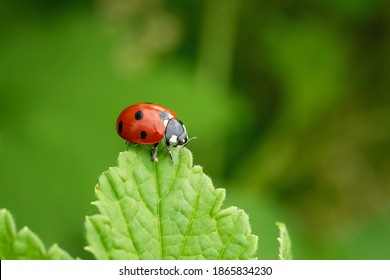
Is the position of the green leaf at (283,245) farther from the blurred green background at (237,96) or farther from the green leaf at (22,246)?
the blurred green background at (237,96)

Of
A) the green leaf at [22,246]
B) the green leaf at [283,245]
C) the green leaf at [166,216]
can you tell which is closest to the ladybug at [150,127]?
the green leaf at [166,216]

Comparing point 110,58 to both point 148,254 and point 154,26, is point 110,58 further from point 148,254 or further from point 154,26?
point 148,254

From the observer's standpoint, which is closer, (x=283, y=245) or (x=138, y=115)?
(x=283, y=245)

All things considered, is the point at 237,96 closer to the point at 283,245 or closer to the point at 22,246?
the point at 283,245

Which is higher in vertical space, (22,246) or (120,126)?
(120,126)

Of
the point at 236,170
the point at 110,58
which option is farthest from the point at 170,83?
the point at 236,170

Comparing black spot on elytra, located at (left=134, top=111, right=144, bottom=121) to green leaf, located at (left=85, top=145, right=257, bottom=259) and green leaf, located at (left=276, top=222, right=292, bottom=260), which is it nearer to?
green leaf, located at (left=85, top=145, right=257, bottom=259)

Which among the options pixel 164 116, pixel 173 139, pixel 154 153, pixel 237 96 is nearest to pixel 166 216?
pixel 154 153
